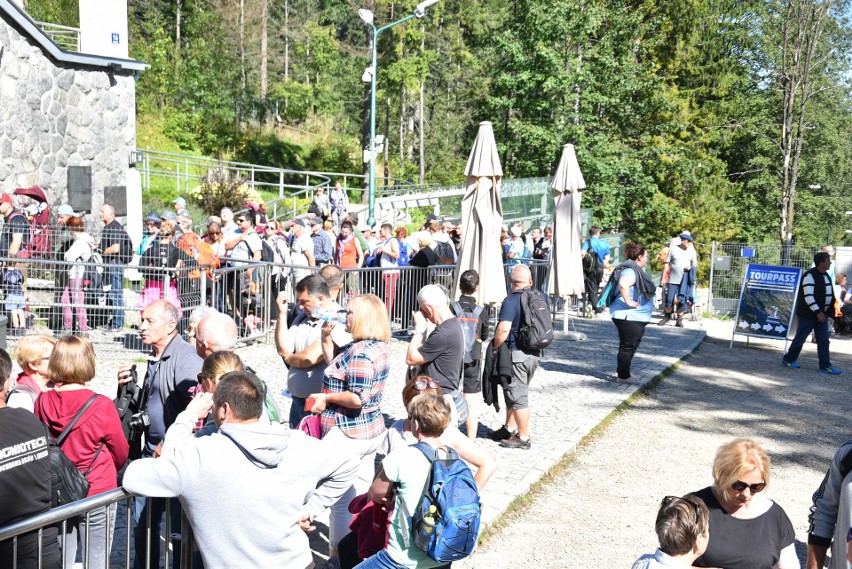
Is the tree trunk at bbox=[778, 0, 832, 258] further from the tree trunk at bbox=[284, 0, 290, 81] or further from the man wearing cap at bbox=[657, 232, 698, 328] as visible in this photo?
the tree trunk at bbox=[284, 0, 290, 81]

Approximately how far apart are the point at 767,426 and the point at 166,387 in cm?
767

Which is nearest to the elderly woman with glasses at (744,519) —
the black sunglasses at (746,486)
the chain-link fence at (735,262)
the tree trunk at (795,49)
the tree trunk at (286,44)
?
the black sunglasses at (746,486)

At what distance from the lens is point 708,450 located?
9.10 m

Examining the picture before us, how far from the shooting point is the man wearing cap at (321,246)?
15.6 meters

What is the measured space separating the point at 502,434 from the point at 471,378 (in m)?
0.81

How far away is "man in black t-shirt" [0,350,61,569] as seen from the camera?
12.0 ft

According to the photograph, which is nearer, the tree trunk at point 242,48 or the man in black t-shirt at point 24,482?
the man in black t-shirt at point 24,482

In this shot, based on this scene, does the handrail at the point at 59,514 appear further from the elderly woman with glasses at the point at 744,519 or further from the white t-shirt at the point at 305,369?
the elderly woman with glasses at the point at 744,519

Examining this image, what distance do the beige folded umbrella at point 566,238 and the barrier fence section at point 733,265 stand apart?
22.7 ft

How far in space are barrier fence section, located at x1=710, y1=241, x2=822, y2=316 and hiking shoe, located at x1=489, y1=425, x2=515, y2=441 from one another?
44.0ft

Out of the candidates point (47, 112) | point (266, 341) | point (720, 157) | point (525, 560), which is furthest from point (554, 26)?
point (525, 560)

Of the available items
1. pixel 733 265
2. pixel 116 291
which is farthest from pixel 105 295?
pixel 733 265

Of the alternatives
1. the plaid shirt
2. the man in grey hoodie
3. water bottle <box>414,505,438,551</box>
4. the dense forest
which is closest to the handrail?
the man in grey hoodie

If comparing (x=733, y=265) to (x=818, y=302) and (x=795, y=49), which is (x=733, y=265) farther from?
(x=795, y=49)
